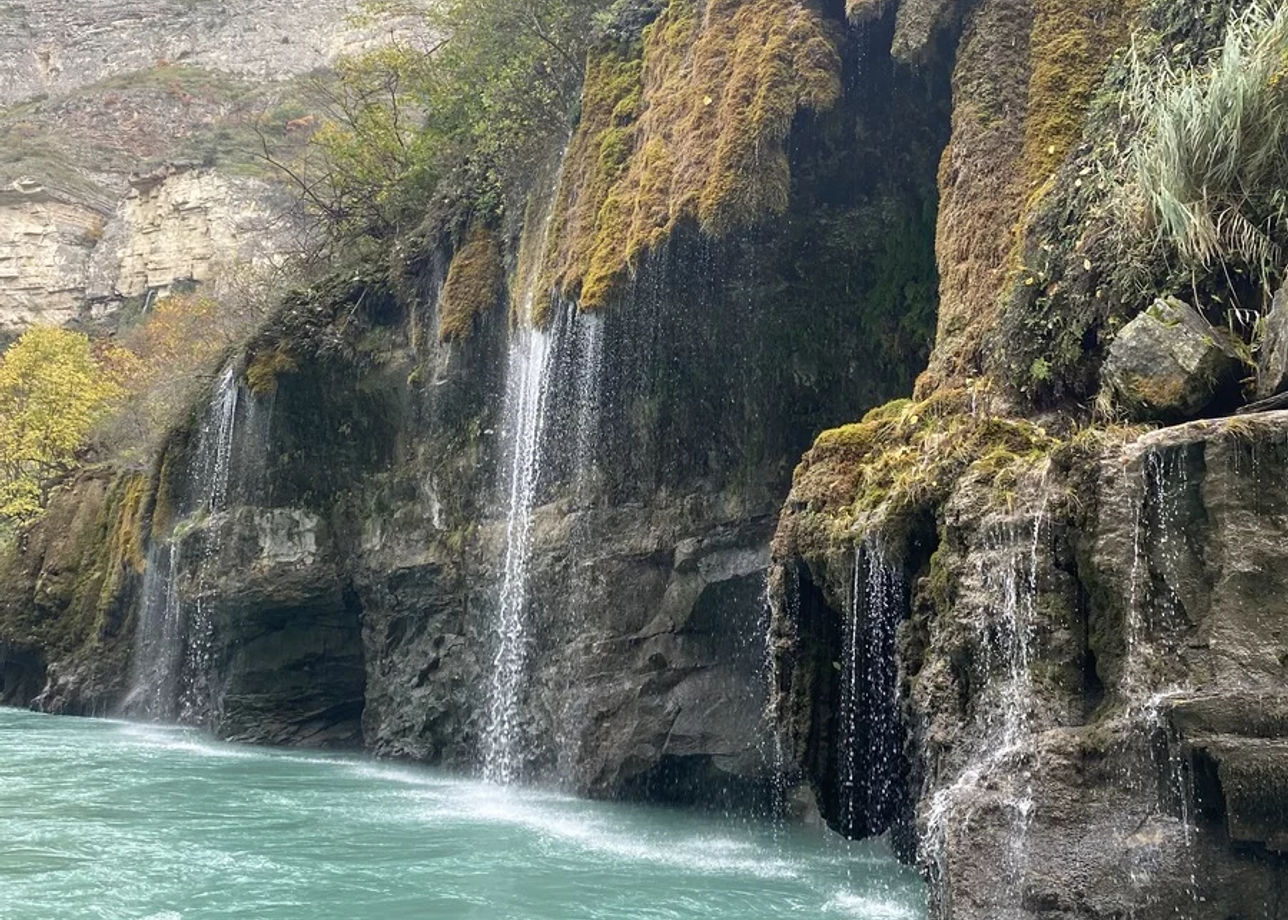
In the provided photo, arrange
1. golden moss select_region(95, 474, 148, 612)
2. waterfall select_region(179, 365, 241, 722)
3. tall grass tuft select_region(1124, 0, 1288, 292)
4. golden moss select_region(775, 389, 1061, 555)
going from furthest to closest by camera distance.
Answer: golden moss select_region(95, 474, 148, 612)
waterfall select_region(179, 365, 241, 722)
golden moss select_region(775, 389, 1061, 555)
tall grass tuft select_region(1124, 0, 1288, 292)

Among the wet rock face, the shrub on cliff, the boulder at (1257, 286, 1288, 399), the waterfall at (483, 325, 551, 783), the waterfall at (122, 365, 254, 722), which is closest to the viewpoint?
the wet rock face

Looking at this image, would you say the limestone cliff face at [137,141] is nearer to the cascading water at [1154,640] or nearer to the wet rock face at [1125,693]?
the wet rock face at [1125,693]

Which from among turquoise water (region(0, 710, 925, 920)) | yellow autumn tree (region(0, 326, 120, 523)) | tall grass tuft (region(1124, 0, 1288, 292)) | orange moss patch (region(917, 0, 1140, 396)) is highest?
yellow autumn tree (region(0, 326, 120, 523))

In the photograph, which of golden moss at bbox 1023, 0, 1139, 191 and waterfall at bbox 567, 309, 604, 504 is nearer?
golden moss at bbox 1023, 0, 1139, 191

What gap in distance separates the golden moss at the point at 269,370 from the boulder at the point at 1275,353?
15.8 metres

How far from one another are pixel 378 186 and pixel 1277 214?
17695 millimetres

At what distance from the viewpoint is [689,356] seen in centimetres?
1352

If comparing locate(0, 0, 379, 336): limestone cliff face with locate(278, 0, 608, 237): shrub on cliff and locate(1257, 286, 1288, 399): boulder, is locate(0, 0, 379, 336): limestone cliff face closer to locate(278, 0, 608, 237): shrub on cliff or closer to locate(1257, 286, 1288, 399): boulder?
locate(278, 0, 608, 237): shrub on cliff

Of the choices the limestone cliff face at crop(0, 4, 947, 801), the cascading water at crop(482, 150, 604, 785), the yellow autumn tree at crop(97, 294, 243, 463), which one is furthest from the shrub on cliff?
the yellow autumn tree at crop(97, 294, 243, 463)

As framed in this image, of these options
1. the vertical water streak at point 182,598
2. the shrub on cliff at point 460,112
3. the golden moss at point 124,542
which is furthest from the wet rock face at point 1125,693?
the golden moss at point 124,542

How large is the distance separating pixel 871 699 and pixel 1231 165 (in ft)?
13.0

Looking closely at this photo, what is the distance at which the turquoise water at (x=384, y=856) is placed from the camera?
7.81 meters

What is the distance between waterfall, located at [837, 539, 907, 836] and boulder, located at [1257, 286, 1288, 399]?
237 cm

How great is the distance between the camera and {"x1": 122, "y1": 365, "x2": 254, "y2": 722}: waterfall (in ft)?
66.2
